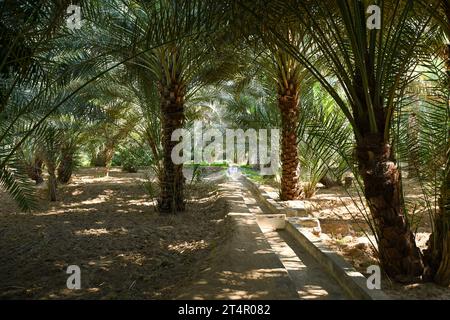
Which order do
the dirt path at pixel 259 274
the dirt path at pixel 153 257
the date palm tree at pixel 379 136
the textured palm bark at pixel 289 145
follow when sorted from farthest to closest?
the textured palm bark at pixel 289 145 < the date palm tree at pixel 379 136 < the dirt path at pixel 153 257 < the dirt path at pixel 259 274

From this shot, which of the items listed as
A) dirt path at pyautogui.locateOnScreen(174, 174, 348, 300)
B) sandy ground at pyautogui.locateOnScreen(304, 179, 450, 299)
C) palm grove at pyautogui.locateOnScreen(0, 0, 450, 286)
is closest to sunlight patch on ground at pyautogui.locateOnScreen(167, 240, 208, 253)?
dirt path at pyautogui.locateOnScreen(174, 174, 348, 300)

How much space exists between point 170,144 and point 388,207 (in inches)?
Answer: 193

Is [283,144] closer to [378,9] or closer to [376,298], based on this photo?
[378,9]

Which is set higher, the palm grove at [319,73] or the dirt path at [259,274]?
the palm grove at [319,73]

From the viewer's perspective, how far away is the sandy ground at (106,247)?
3.84 metres

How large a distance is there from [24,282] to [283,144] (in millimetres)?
6355

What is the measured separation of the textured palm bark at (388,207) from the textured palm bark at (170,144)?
4.71 metres

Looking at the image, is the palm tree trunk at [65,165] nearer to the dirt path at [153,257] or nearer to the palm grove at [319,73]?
the palm grove at [319,73]

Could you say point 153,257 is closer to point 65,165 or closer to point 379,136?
point 379,136

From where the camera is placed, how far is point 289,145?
29.9 ft

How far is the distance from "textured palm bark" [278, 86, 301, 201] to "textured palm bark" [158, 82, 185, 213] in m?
2.35

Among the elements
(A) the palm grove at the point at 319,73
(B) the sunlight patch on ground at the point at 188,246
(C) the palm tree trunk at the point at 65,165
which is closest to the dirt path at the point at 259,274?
(B) the sunlight patch on ground at the point at 188,246

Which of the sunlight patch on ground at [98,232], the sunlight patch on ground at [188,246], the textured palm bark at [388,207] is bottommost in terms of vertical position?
the sunlight patch on ground at [188,246]
